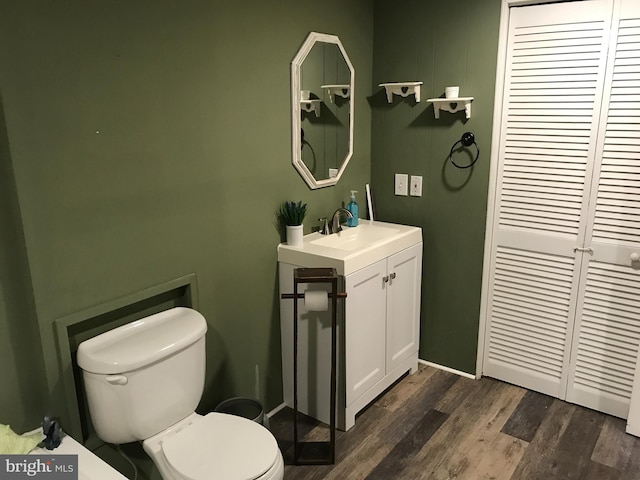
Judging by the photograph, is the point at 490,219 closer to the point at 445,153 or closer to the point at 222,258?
the point at 445,153

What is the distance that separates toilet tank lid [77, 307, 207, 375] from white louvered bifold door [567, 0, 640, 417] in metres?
1.97

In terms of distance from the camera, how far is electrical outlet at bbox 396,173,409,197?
3.14 meters

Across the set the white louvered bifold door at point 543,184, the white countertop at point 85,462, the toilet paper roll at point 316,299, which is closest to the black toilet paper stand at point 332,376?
the toilet paper roll at point 316,299

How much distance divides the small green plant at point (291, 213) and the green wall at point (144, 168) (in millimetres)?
63

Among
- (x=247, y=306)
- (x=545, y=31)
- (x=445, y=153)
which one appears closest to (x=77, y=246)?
(x=247, y=306)

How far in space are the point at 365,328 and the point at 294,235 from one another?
0.59m

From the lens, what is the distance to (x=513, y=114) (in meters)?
2.72

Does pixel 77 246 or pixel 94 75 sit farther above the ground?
pixel 94 75

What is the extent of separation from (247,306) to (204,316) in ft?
0.87

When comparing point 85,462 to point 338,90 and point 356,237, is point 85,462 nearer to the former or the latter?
point 356,237

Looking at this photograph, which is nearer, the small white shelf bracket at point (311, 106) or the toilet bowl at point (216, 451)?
the toilet bowl at point (216, 451)

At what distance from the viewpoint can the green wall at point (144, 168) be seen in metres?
1.64

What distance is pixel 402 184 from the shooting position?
10.4 feet

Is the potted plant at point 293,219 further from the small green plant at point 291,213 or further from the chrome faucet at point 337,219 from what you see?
the chrome faucet at point 337,219
